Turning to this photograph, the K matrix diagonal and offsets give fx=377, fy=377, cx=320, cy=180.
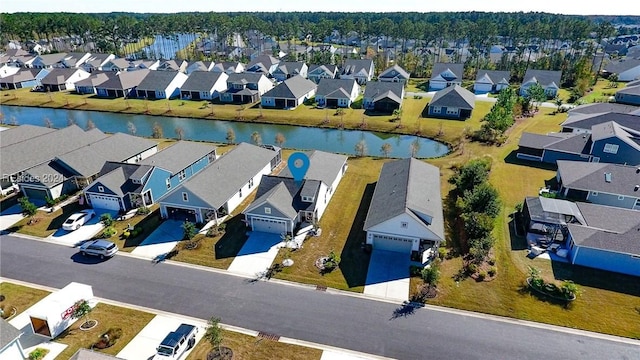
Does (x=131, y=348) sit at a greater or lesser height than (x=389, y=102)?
lesser

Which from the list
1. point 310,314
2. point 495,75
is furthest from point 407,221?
point 495,75

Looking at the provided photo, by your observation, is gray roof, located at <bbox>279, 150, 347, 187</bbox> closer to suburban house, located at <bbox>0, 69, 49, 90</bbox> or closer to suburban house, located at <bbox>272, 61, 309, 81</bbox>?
suburban house, located at <bbox>272, 61, 309, 81</bbox>

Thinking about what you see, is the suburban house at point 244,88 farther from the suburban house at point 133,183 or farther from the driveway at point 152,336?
the driveway at point 152,336

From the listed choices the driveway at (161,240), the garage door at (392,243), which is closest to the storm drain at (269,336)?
the garage door at (392,243)

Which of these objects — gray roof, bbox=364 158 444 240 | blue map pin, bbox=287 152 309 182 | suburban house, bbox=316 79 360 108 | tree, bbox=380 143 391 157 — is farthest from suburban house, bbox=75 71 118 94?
gray roof, bbox=364 158 444 240

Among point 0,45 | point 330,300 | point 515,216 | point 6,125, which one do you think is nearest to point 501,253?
point 515,216

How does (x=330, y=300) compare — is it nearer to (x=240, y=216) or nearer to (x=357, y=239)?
(x=357, y=239)
